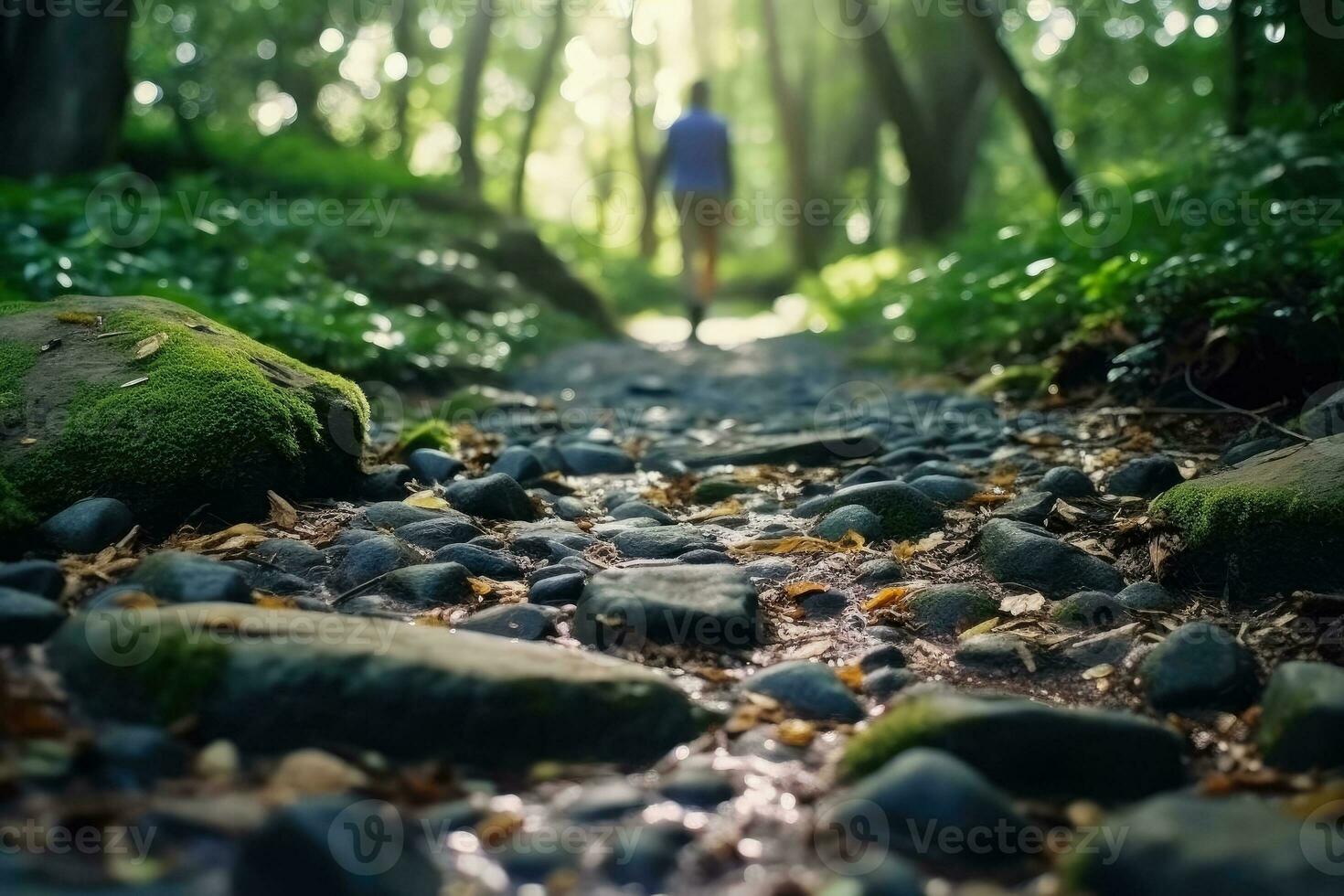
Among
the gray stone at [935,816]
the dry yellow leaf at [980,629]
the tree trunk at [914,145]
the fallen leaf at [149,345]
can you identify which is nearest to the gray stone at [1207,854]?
the gray stone at [935,816]

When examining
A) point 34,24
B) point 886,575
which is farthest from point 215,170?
point 886,575

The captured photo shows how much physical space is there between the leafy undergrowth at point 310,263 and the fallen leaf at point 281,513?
2641 mm

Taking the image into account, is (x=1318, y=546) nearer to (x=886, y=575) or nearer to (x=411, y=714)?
(x=886, y=575)

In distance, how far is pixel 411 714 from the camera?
206 cm

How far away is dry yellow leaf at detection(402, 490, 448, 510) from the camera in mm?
3656

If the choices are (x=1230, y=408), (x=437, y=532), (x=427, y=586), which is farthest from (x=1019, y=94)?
(x=427, y=586)

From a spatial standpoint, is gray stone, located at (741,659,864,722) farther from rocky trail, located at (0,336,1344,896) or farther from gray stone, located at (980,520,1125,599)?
gray stone, located at (980,520,1125,599)

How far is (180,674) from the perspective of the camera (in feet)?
6.79

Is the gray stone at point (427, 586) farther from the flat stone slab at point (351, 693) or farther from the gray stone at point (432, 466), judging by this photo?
the gray stone at point (432, 466)

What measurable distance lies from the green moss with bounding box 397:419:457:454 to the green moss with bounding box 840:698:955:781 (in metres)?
2.77

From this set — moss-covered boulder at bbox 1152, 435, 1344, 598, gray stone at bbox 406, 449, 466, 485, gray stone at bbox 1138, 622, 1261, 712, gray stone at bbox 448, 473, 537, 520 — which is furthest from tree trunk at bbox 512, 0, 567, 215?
gray stone at bbox 1138, 622, 1261, 712

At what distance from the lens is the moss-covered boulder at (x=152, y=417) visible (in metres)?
3.07

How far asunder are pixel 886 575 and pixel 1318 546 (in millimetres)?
1101

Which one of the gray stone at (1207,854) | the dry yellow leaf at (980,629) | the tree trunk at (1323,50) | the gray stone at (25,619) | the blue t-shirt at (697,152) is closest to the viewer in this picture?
the gray stone at (1207,854)
